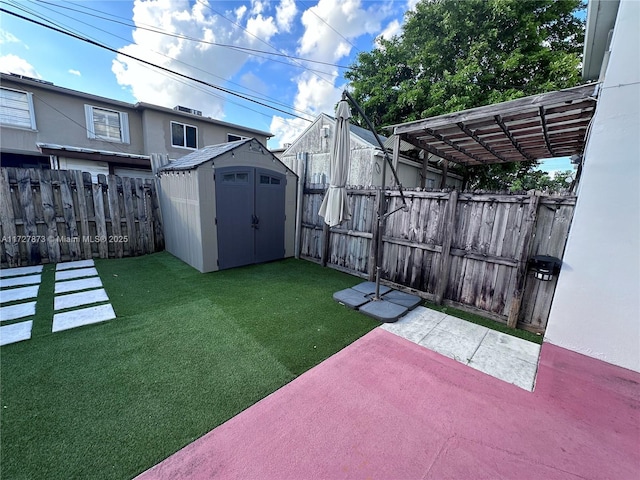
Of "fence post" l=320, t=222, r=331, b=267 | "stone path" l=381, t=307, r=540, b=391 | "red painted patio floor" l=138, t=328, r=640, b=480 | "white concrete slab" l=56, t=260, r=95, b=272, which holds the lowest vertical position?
"red painted patio floor" l=138, t=328, r=640, b=480

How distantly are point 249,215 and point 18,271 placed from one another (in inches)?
173

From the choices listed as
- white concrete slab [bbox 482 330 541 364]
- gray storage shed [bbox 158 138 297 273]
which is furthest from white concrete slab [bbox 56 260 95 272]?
white concrete slab [bbox 482 330 541 364]

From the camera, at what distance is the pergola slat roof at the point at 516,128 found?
11.9ft

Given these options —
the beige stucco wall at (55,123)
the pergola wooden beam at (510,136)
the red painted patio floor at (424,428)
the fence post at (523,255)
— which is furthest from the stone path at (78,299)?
the beige stucco wall at (55,123)

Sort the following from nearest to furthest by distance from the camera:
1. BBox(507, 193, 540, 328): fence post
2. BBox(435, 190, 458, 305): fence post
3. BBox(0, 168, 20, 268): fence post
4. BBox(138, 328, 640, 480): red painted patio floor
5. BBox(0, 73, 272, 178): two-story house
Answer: BBox(138, 328, 640, 480): red painted patio floor, BBox(507, 193, 540, 328): fence post, BBox(435, 190, 458, 305): fence post, BBox(0, 168, 20, 268): fence post, BBox(0, 73, 272, 178): two-story house

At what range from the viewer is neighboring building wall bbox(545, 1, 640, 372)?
2.65 metres

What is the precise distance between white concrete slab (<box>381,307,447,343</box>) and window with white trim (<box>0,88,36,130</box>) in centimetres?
1416

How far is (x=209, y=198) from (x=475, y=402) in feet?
16.9

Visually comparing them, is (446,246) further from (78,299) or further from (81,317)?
(78,299)

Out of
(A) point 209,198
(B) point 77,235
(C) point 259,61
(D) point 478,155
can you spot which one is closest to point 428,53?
(D) point 478,155

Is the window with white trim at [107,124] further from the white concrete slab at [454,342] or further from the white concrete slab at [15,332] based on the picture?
the white concrete slab at [454,342]

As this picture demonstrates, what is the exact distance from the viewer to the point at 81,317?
3314 mm

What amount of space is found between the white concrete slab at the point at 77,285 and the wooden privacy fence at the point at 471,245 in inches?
196

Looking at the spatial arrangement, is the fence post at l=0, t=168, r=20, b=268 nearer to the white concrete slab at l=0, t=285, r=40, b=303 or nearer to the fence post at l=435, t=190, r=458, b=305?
the white concrete slab at l=0, t=285, r=40, b=303
